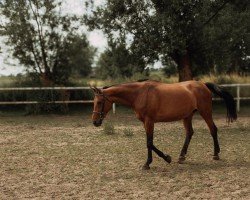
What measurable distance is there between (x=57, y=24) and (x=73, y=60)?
177 centimetres

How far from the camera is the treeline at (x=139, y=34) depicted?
51.6 ft

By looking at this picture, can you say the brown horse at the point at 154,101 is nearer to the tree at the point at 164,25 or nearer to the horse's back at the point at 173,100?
the horse's back at the point at 173,100

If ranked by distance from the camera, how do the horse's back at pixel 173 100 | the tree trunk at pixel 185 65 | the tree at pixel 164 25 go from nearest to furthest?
the horse's back at pixel 173 100 → the tree at pixel 164 25 → the tree trunk at pixel 185 65

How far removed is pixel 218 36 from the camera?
1658 centimetres

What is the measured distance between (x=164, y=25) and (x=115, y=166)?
902cm

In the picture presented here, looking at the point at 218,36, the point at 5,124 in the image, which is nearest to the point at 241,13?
the point at 218,36

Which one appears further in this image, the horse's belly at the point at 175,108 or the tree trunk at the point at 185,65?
the tree trunk at the point at 185,65

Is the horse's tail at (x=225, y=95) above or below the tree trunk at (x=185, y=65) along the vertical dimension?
below

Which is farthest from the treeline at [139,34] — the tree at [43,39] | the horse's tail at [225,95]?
the horse's tail at [225,95]

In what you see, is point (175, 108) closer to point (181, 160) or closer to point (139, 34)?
point (181, 160)

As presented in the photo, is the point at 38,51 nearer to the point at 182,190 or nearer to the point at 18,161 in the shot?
the point at 18,161

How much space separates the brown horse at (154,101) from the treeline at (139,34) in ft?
25.8

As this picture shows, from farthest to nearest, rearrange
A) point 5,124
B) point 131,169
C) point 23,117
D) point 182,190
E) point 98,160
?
point 23,117 → point 5,124 → point 98,160 → point 131,169 → point 182,190

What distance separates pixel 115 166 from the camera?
292 inches
